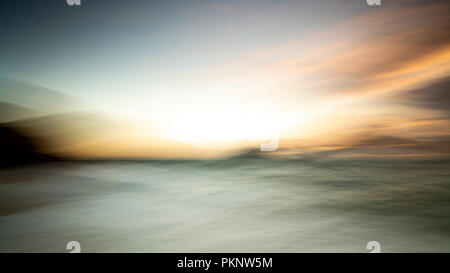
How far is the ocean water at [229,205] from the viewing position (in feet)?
6.07

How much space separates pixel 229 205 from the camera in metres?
2.17

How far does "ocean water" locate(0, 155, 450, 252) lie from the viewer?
1.85 metres

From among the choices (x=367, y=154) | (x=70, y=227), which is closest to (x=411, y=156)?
(x=367, y=154)

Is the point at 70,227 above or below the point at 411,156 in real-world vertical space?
below
